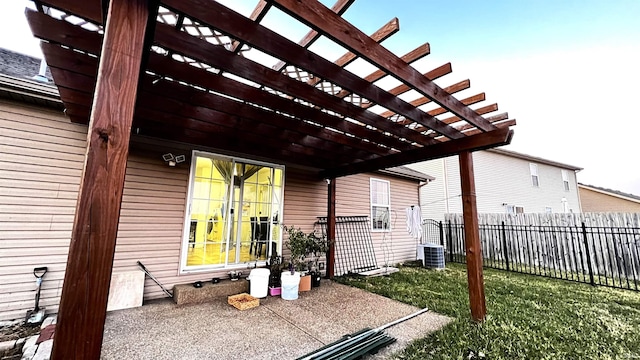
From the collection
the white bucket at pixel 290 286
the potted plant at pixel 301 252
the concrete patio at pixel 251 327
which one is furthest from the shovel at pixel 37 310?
the potted plant at pixel 301 252

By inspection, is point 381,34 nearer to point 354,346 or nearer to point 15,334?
point 354,346

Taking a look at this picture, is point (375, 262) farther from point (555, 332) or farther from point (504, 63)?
point (504, 63)

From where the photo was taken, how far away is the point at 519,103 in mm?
9000

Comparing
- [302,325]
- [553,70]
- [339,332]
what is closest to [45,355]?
[302,325]

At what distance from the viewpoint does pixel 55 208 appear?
3387 mm

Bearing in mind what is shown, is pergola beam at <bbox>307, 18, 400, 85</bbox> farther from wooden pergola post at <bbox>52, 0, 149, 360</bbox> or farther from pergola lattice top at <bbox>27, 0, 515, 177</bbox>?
wooden pergola post at <bbox>52, 0, 149, 360</bbox>

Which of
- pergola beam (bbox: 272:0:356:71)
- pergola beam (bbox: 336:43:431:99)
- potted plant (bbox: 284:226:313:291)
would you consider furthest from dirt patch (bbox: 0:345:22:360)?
pergola beam (bbox: 336:43:431:99)

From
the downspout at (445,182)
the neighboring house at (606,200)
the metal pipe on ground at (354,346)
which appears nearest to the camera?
the metal pipe on ground at (354,346)

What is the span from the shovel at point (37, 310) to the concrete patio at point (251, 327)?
726 mm

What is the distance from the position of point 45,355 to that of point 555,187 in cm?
2024

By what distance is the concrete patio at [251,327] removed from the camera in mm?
2463

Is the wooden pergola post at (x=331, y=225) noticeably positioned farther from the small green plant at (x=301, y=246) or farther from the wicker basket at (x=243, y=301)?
the wicker basket at (x=243, y=301)

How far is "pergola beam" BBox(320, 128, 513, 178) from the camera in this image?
313cm

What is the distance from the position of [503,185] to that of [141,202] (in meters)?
14.7
